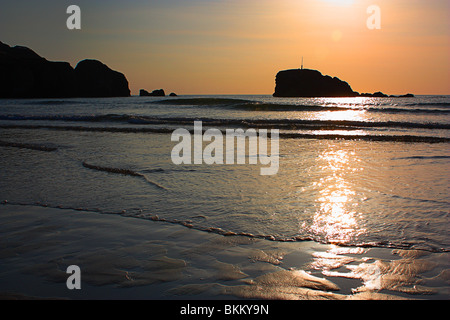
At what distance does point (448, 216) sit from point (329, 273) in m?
2.20

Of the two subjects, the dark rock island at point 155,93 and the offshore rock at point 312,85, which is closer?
the offshore rock at point 312,85

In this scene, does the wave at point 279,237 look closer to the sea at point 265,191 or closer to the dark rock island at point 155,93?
the sea at point 265,191

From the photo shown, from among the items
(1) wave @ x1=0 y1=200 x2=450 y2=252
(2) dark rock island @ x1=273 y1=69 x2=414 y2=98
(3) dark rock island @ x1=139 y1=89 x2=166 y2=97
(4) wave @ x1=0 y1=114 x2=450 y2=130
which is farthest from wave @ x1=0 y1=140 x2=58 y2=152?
(3) dark rock island @ x1=139 y1=89 x2=166 y2=97

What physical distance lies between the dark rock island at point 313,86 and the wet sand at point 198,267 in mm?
87833

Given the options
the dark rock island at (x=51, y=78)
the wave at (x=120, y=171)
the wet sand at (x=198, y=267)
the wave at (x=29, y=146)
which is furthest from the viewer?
the dark rock island at (x=51, y=78)

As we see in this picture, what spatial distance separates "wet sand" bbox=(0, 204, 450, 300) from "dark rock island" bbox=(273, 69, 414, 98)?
87.8 m

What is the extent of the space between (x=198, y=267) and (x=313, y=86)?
89.4 m

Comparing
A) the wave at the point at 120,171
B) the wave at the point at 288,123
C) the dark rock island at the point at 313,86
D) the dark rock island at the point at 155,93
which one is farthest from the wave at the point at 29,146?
the dark rock island at the point at 155,93

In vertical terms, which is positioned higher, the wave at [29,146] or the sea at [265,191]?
the wave at [29,146]

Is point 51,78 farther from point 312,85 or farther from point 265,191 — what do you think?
point 265,191

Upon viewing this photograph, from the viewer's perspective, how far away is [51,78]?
88500mm

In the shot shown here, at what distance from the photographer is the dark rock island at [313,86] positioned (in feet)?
283

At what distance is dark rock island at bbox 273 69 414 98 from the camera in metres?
86.2

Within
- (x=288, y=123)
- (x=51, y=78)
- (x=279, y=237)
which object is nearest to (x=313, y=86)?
(x=51, y=78)
